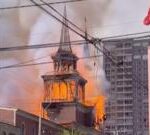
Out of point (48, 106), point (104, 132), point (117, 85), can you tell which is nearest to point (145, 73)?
point (117, 85)

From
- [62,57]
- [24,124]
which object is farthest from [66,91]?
[24,124]

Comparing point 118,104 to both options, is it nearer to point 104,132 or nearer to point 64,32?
point 104,132

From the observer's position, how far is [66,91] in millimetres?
118500

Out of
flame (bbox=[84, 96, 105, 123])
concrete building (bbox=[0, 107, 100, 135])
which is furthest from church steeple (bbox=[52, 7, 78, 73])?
concrete building (bbox=[0, 107, 100, 135])

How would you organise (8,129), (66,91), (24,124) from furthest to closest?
(66,91), (24,124), (8,129)

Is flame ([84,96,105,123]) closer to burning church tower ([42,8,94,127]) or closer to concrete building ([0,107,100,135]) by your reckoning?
burning church tower ([42,8,94,127])

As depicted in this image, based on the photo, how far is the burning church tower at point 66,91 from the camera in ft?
367

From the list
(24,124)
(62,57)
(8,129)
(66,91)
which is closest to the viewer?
(8,129)

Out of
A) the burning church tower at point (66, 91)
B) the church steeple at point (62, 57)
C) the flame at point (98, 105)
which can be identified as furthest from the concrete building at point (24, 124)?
the flame at point (98, 105)

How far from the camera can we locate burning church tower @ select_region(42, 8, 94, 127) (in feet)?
367

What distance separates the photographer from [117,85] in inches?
3976

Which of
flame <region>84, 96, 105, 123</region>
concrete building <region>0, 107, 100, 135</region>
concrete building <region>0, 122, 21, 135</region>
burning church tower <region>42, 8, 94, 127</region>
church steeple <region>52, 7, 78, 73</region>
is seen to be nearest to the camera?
concrete building <region>0, 122, 21, 135</region>

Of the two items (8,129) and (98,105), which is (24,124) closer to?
(8,129)

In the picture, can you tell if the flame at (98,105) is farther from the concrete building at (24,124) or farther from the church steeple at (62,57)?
the concrete building at (24,124)
